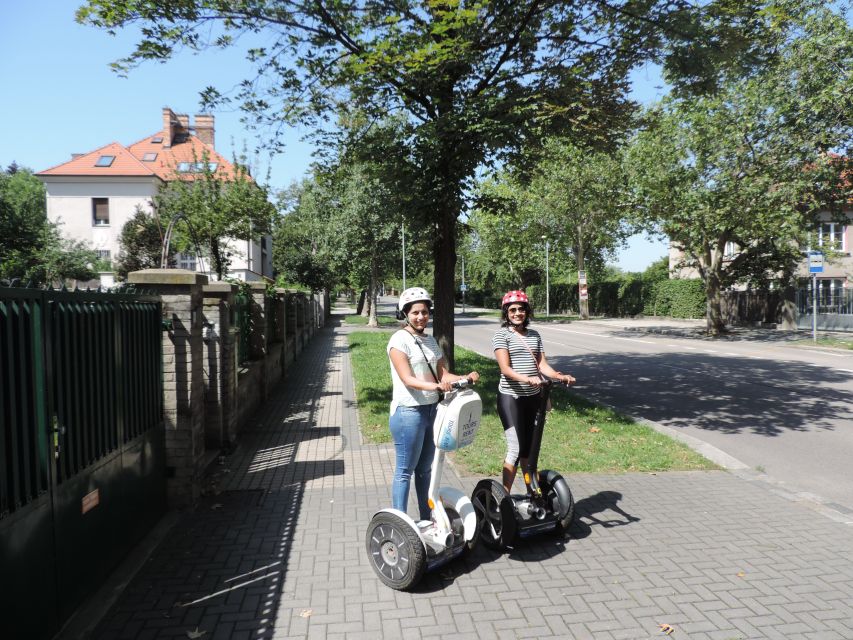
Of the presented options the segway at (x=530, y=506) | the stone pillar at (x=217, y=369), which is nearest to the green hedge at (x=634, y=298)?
the stone pillar at (x=217, y=369)

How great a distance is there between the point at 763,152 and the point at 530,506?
69.7 feet

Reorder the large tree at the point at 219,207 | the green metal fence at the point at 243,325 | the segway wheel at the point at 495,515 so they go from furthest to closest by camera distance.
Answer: the large tree at the point at 219,207 → the green metal fence at the point at 243,325 → the segway wheel at the point at 495,515

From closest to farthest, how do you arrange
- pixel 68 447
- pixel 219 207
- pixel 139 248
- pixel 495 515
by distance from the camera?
pixel 68 447 → pixel 495 515 → pixel 219 207 → pixel 139 248

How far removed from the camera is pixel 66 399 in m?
3.16

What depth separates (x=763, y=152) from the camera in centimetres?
2073

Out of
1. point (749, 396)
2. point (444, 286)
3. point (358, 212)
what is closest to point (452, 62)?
point (444, 286)

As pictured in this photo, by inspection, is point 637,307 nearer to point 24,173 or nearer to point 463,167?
point 463,167

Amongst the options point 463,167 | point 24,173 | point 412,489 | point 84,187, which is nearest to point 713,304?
point 463,167

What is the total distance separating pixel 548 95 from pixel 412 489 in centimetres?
569

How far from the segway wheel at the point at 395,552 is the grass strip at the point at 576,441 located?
2.24 meters

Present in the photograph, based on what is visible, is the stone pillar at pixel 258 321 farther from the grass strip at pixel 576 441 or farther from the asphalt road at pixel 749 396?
the asphalt road at pixel 749 396

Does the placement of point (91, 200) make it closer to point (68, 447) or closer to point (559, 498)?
point (68, 447)

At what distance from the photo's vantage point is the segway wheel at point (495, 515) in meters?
→ 4.02

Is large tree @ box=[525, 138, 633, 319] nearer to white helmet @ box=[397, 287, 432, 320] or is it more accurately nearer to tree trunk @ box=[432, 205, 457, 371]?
tree trunk @ box=[432, 205, 457, 371]
